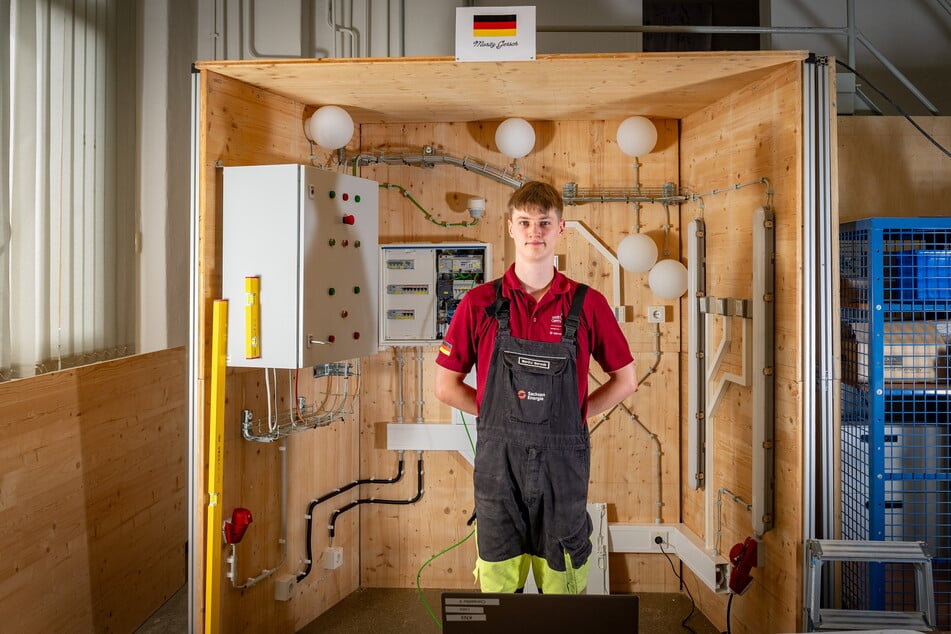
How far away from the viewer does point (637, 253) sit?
12.0 ft

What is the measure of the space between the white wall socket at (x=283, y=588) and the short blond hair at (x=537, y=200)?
2225 millimetres

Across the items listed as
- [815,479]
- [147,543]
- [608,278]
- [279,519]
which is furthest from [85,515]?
[815,479]

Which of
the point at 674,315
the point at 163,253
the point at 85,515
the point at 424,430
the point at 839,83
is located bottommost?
the point at 85,515

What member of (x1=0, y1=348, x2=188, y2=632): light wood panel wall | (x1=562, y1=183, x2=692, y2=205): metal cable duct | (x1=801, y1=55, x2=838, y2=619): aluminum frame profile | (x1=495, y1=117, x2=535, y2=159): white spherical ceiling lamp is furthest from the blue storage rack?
(x1=0, y1=348, x2=188, y2=632): light wood panel wall

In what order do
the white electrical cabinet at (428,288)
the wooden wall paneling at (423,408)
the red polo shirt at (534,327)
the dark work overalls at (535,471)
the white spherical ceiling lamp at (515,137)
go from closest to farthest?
the dark work overalls at (535,471) → the red polo shirt at (534,327) → the white spherical ceiling lamp at (515,137) → the white electrical cabinet at (428,288) → the wooden wall paneling at (423,408)

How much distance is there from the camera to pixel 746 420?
3238 mm

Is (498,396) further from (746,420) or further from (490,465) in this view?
(746,420)

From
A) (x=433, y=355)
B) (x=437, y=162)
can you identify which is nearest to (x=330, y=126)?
(x=437, y=162)

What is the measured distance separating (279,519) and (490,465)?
152 centimetres

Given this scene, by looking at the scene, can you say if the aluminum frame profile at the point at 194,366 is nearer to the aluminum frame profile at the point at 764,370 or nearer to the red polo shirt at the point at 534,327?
the red polo shirt at the point at 534,327

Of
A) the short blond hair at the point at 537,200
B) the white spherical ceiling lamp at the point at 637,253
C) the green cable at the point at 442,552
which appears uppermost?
the short blond hair at the point at 537,200

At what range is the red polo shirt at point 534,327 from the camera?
2590mm

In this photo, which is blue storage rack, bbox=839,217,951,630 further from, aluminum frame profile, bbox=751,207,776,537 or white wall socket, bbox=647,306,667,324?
white wall socket, bbox=647,306,667,324

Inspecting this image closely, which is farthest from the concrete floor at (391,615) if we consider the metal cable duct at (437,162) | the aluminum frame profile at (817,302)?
the metal cable duct at (437,162)
